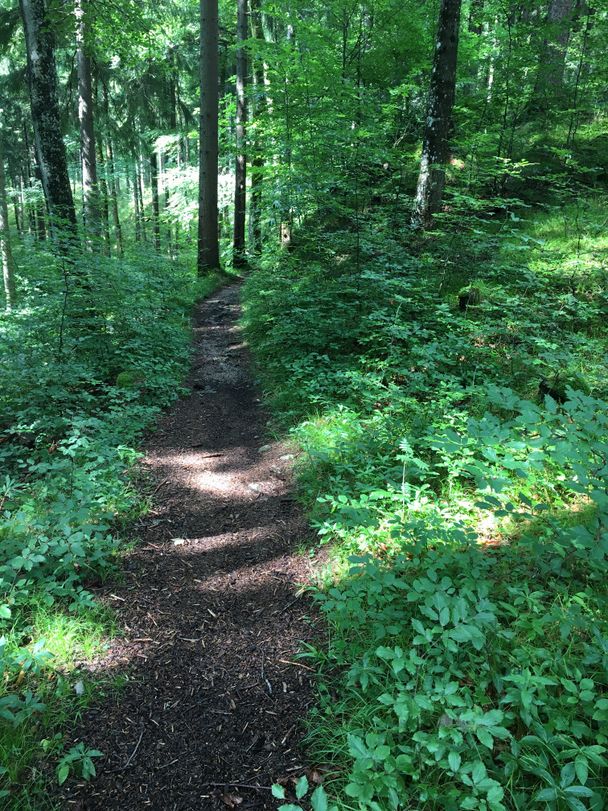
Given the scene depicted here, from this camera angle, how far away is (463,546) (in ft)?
9.75

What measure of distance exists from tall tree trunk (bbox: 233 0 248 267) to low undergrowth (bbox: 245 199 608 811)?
10.6 m

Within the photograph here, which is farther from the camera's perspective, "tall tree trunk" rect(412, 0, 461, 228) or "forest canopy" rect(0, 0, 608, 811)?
"tall tree trunk" rect(412, 0, 461, 228)

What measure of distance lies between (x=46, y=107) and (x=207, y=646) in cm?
888

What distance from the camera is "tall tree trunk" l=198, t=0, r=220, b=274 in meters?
11.8

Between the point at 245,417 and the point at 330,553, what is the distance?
2983 mm

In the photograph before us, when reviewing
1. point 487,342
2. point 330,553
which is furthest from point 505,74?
point 330,553

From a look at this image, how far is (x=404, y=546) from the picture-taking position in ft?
9.09

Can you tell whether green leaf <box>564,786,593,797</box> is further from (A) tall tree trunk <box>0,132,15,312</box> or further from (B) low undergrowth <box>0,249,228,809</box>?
(A) tall tree trunk <box>0,132,15,312</box>

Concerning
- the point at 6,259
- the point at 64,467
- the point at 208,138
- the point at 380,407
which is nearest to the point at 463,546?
the point at 380,407

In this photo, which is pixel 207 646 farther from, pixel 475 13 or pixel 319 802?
pixel 475 13

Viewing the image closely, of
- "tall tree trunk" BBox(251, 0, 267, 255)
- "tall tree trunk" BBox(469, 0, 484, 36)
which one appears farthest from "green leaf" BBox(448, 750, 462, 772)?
"tall tree trunk" BBox(469, 0, 484, 36)

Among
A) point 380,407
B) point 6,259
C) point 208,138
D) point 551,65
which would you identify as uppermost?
point 551,65

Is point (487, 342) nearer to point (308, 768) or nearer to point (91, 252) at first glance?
point (308, 768)

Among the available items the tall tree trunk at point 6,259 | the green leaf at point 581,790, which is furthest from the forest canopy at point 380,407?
the tall tree trunk at point 6,259
